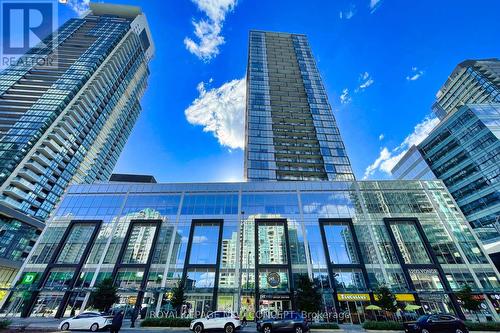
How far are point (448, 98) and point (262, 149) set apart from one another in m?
97.4

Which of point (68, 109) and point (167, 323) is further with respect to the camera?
point (68, 109)

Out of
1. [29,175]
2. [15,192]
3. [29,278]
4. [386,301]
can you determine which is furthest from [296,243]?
[29,175]

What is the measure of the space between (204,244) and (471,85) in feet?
394

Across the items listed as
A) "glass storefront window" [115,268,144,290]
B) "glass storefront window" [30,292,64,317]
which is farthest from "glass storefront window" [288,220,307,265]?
"glass storefront window" [30,292,64,317]

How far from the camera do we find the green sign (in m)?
31.6

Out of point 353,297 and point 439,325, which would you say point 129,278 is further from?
point 439,325

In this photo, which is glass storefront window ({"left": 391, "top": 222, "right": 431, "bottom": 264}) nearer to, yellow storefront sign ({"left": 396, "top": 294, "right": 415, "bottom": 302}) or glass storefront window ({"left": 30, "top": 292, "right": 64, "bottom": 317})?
yellow storefront sign ({"left": 396, "top": 294, "right": 415, "bottom": 302})

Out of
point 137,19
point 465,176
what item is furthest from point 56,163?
point 465,176

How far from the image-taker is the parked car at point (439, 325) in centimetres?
1645

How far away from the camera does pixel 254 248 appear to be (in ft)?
110

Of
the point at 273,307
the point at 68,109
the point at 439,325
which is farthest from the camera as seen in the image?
the point at 68,109

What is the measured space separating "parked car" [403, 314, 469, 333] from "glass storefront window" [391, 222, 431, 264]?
52.8 ft

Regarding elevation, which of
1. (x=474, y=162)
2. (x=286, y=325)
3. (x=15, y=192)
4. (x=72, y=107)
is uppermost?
(x=72, y=107)

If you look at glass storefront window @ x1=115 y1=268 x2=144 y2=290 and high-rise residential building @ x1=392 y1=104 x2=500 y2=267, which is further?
high-rise residential building @ x1=392 y1=104 x2=500 y2=267
